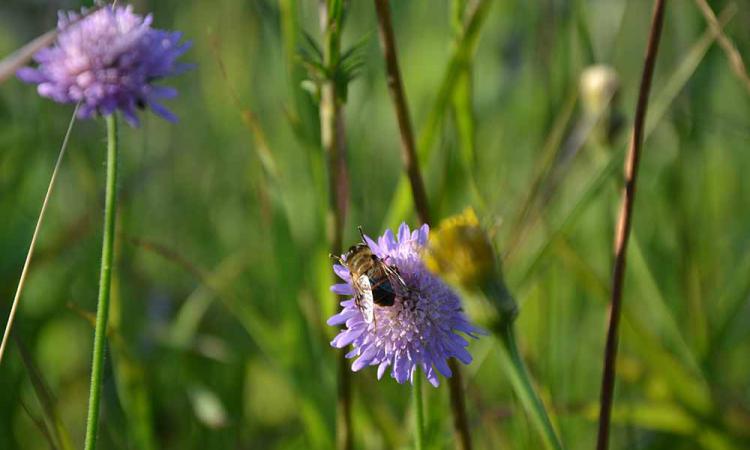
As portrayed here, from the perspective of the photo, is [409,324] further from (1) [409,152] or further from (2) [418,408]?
(1) [409,152]

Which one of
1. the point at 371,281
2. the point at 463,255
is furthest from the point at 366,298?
the point at 463,255

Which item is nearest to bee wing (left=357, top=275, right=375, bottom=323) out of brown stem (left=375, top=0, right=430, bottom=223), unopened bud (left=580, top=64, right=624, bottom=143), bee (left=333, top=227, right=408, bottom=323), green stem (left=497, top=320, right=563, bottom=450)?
bee (left=333, top=227, right=408, bottom=323)

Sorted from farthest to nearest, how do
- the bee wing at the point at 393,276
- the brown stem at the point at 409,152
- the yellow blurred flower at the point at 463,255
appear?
1. the brown stem at the point at 409,152
2. the bee wing at the point at 393,276
3. the yellow blurred flower at the point at 463,255

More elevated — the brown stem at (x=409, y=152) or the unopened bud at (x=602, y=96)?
the unopened bud at (x=602, y=96)

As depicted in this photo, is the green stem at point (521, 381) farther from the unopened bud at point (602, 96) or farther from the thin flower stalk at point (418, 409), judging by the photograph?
the unopened bud at point (602, 96)

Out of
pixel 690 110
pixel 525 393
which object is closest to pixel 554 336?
pixel 690 110

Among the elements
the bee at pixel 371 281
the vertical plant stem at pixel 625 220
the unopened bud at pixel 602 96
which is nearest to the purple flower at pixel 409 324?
the bee at pixel 371 281

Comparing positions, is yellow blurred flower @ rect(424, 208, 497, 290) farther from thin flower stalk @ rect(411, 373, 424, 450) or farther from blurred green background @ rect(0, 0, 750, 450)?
blurred green background @ rect(0, 0, 750, 450)

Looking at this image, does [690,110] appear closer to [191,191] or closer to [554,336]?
[554,336]
